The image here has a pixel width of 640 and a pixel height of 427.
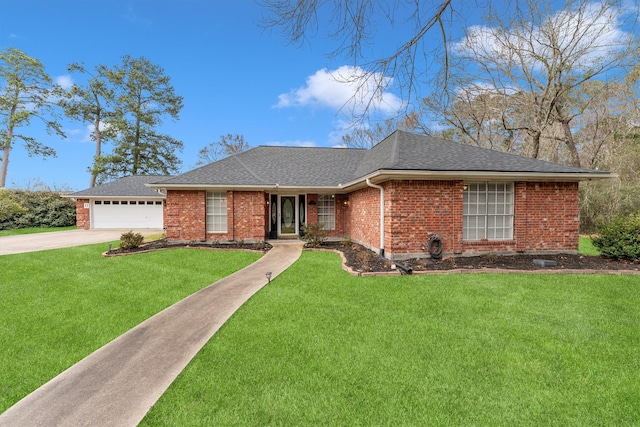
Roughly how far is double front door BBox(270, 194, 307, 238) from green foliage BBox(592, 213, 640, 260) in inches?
427

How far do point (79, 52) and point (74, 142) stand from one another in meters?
8.07

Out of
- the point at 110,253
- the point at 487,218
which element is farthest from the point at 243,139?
the point at 487,218

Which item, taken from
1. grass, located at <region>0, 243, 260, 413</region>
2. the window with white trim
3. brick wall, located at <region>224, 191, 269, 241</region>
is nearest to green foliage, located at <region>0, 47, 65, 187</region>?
grass, located at <region>0, 243, 260, 413</region>

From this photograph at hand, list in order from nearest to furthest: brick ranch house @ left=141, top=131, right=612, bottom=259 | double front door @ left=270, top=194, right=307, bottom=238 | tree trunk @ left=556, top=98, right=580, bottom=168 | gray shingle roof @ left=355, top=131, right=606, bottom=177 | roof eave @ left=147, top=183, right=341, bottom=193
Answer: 1. gray shingle roof @ left=355, top=131, right=606, bottom=177
2. brick ranch house @ left=141, top=131, right=612, bottom=259
3. roof eave @ left=147, top=183, right=341, bottom=193
4. double front door @ left=270, top=194, right=307, bottom=238
5. tree trunk @ left=556, top=98, right=580, bottom=168

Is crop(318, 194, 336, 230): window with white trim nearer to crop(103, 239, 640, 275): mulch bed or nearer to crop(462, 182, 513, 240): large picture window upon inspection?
crop(103, 239, 640, 275): mulch bed

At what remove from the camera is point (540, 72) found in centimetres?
1677

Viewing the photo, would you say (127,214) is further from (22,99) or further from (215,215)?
(22,99)

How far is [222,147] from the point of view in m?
33.9

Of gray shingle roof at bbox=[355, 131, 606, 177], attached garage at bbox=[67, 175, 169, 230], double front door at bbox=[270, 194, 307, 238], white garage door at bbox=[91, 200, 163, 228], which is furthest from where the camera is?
white garage door at bbox=[91, 200, 163, 228]

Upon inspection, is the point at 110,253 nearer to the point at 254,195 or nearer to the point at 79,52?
the point at 254,195

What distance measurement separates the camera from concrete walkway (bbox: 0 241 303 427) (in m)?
2.55

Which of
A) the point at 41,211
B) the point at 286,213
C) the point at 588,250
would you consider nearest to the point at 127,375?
the point at 286,213

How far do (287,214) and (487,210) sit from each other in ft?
28.5

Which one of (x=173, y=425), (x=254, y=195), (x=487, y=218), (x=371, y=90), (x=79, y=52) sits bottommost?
(x=173, y=425)
